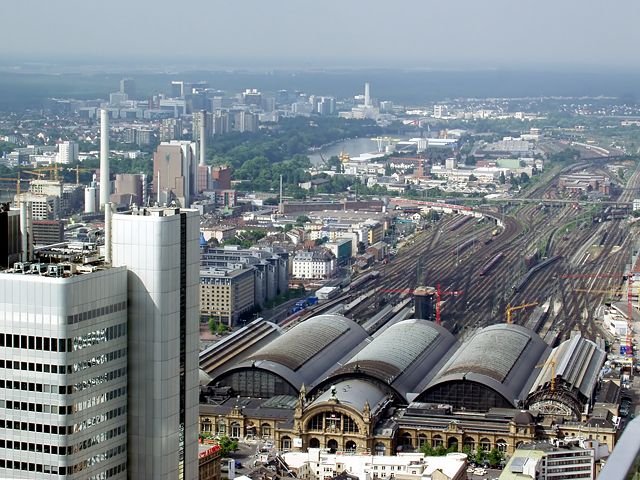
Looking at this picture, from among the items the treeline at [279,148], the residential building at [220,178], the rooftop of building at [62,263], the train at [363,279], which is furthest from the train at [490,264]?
the rooftop of building at [62,263]

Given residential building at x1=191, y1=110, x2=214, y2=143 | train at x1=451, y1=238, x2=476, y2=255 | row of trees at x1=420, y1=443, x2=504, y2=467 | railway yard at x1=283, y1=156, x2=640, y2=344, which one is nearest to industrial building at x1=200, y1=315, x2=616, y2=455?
row of trees at x1=420, y1=443, x2=504, y2=467

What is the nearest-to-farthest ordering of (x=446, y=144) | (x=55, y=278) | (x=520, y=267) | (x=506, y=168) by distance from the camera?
1. (x=55, y=278)
2. (x=520, y=267)
3. (x=506, y=168)
4. (x=446, y=144)

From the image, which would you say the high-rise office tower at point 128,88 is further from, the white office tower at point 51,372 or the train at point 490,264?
the white office tower at point 51,372

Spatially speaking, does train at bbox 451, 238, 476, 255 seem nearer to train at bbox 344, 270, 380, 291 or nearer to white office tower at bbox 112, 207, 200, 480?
train at bbox 344, 270, 380, 291

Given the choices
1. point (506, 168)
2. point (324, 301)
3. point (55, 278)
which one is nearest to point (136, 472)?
point (55, 278)

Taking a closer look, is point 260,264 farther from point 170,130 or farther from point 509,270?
point 170,130

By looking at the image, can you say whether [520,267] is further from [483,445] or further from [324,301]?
[483,445]
